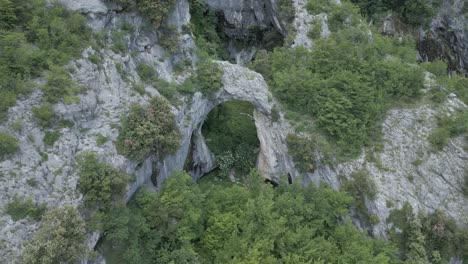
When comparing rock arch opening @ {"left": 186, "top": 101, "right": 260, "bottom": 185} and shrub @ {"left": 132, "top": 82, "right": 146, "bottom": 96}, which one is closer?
shrub @ {"left": 132, "top": 82, "right": 146, "bottom": 96}

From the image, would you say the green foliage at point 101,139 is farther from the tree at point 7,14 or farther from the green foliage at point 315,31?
the green foliage at point 315,31

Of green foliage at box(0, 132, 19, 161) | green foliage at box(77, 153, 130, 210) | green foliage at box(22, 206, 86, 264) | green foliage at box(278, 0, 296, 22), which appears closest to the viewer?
green foliage at box(22, 206, 86, 264)

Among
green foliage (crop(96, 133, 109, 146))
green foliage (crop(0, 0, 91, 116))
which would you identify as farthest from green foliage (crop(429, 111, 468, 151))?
green foliage (crop(0, 0, 91, 116))

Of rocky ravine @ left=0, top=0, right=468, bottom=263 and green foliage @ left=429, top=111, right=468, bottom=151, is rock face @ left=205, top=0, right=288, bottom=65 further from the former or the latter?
green foliage @ left=429, top=111, right=468, bottom=151

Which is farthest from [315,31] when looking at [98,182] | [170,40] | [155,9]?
[98,182]

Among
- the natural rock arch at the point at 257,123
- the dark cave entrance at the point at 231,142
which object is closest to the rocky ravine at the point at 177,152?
the natural rock arch at the point at 257,123

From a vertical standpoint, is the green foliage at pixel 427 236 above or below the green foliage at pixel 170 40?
below

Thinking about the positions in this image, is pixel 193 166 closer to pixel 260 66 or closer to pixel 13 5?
pixel 260 66
